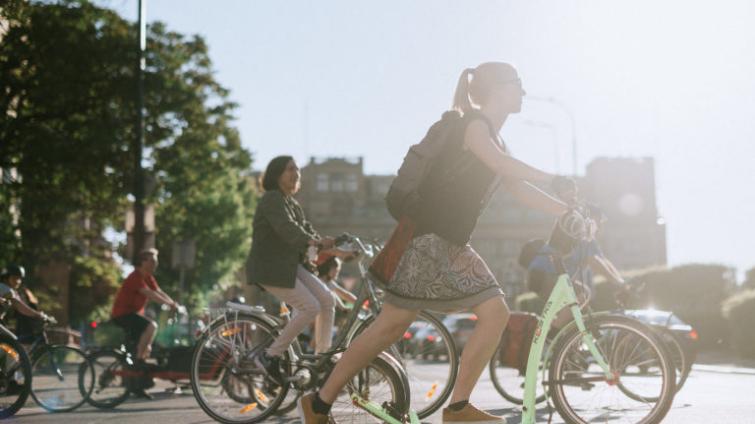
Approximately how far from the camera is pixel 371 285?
22.1 ft

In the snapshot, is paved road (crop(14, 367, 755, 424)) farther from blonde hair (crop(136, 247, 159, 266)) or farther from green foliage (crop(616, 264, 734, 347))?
green foliage (crop(616, 264, 734, 347))

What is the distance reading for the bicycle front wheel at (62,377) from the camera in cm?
982

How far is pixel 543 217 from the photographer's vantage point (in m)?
106

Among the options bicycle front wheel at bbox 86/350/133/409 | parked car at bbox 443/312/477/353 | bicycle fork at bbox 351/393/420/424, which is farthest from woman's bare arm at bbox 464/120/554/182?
parked car at bbox 443/312/477/353

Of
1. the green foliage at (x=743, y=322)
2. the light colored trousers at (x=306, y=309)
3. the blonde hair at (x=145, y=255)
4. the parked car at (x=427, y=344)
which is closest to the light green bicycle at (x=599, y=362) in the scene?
the parked car at (x=427, y=344)

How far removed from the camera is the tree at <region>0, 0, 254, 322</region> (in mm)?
23672

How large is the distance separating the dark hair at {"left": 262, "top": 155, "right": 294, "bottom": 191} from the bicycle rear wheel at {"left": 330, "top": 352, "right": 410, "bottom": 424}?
2130 mm

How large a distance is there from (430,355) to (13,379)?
138 inches

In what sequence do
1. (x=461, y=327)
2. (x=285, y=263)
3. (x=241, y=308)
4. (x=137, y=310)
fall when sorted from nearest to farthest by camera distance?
(x=241, y=308)
(x=285, y=263)
(x=137, y=310)
(x=461, y=327)

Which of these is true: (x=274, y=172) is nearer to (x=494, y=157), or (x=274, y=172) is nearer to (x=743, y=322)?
(x=494, y=157)

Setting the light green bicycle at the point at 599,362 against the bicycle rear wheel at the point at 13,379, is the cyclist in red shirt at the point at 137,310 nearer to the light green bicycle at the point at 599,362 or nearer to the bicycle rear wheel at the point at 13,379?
the bicycle rear wheel at the point at 13,379

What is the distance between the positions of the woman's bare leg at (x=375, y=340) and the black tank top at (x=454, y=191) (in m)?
0.36

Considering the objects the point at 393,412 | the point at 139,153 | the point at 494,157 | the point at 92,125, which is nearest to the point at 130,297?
the point at 139,153

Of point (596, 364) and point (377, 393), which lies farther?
point (377, 393)
